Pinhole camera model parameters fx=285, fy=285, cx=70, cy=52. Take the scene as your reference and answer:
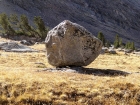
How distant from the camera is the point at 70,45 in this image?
30.5m

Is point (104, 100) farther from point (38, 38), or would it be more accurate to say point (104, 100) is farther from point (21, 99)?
point (38, 38)

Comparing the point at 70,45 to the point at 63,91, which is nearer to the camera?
the point at 63,91

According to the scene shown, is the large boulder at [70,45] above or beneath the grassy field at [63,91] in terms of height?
above

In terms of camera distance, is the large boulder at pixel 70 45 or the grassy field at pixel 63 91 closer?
the grassy field at pixel 63 91

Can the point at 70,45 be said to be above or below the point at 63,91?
above

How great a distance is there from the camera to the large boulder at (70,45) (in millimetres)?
30234

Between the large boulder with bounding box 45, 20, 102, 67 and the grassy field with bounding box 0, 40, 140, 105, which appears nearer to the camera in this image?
the grassy field with bounding box 0, 40, 140, 105

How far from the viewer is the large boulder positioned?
99.2 ft

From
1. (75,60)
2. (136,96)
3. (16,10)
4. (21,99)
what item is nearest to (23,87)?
(21,99)

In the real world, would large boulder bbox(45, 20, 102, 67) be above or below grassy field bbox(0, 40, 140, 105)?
above

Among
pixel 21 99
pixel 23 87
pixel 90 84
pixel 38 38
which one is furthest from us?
pixel 38 38

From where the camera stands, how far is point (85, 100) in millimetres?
18547

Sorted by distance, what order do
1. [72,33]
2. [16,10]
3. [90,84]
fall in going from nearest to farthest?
[90,84], [72,33], [16,10]

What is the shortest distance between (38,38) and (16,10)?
6973 cm
